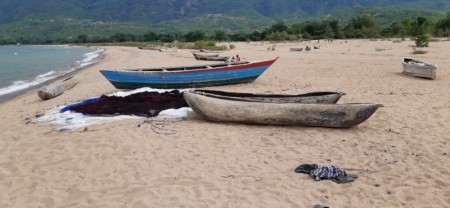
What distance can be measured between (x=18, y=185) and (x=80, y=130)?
2.52 m

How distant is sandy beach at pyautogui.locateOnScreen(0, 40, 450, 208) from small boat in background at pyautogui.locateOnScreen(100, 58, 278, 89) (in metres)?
3.66

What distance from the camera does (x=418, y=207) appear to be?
432 centimetres

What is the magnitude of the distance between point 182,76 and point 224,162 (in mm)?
7225

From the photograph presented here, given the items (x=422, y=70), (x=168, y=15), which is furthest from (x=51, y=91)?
(x=168, y=15)

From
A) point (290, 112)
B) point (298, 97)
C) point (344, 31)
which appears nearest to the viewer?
point (290, 112)

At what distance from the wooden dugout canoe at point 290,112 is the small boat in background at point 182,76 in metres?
4.86

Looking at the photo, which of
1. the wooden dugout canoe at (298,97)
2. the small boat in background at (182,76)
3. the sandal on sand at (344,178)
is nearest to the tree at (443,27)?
the small boat in background at (182,76)

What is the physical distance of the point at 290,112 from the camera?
7.49m

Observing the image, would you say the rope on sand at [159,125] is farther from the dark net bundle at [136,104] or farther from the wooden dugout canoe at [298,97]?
the wooden dugout canoe at [298,97]

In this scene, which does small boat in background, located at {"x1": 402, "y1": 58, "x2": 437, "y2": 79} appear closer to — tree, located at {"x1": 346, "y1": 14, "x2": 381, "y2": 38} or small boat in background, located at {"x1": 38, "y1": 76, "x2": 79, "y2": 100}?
small boat in background, located at {"x1": 38, "y1": 76, "x2": 79, "y2": 100}

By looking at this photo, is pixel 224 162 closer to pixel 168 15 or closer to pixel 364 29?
pixel 364 29

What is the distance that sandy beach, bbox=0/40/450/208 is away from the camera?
4672 mm

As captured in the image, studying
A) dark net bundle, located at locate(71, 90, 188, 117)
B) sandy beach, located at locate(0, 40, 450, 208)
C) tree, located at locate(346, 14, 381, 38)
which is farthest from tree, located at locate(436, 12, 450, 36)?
dark net bundle, located at locate(71, 90, 188, 117)

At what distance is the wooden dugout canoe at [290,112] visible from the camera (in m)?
7.37
